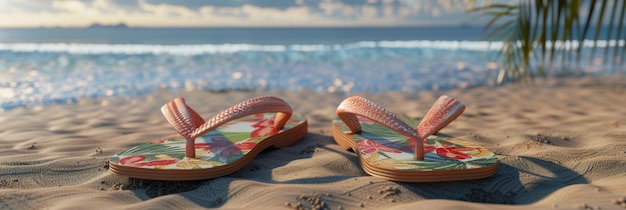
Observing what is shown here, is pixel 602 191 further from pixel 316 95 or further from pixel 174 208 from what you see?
pixel 316 95

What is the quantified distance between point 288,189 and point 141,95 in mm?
3829

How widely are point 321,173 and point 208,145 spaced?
51cm

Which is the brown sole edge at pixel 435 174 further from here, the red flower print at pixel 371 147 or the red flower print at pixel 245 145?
the red flower print at pixel 245 145

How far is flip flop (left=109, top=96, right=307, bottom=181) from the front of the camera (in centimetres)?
159

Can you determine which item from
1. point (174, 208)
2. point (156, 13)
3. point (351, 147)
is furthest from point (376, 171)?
point (156, 13)

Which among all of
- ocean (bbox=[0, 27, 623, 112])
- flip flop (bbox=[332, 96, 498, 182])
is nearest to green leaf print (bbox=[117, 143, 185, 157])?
flip flop (bbox=[332, 96, 498, 182])

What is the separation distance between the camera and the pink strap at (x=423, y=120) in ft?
5.57

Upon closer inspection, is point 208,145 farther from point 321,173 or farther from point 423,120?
point 423,120

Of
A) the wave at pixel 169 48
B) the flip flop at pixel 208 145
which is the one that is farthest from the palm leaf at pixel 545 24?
the wave at pixel 169 48

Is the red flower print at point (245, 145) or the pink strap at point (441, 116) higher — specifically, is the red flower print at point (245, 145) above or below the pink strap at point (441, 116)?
below

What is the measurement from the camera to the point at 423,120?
1860 millimetres

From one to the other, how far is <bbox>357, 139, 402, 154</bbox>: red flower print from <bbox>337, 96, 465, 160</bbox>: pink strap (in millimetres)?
117

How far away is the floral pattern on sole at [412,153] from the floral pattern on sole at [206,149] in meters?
0.43

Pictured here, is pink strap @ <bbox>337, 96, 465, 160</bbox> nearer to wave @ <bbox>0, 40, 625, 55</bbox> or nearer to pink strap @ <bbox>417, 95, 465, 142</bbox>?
pink strap @ <bbox>417, 95, 465, 142</bbox>
